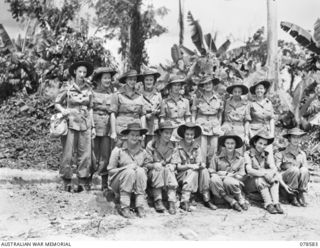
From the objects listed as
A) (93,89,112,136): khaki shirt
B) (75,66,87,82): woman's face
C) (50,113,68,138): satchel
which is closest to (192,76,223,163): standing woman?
(93,89,112,136): khaki shirt

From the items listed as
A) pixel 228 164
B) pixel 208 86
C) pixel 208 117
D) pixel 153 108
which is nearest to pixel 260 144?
pixel 228 164

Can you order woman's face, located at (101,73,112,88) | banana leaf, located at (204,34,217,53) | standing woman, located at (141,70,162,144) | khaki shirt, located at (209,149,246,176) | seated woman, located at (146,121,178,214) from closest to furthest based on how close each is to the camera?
seated woman, located at (146,121,178,214) < khaki shirt, located at (209,149,246,176) < woman's face, located at (101,73,112,88) < standing woman, located at (141,70,162,144) < banana leaf, located at (204,34,217,53)

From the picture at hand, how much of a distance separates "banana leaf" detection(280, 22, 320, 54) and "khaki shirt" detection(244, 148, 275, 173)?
6.69 meters

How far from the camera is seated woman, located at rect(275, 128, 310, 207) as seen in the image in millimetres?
6016

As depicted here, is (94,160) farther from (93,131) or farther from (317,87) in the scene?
(317,87)

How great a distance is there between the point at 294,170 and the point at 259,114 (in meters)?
0.97

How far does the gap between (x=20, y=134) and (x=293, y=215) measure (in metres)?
7.87

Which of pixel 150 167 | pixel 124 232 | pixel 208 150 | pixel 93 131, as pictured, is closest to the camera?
pixel 124 232

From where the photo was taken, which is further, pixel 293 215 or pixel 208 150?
pixel 208 150

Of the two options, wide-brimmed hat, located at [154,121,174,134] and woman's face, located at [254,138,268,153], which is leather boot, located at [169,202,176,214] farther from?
woman's face, located at [254,138,268,153]

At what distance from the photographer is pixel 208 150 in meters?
6.34

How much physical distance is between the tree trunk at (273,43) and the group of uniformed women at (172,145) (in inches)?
207

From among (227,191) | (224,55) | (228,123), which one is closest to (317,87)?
(224,55)

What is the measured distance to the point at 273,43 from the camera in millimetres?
11891
